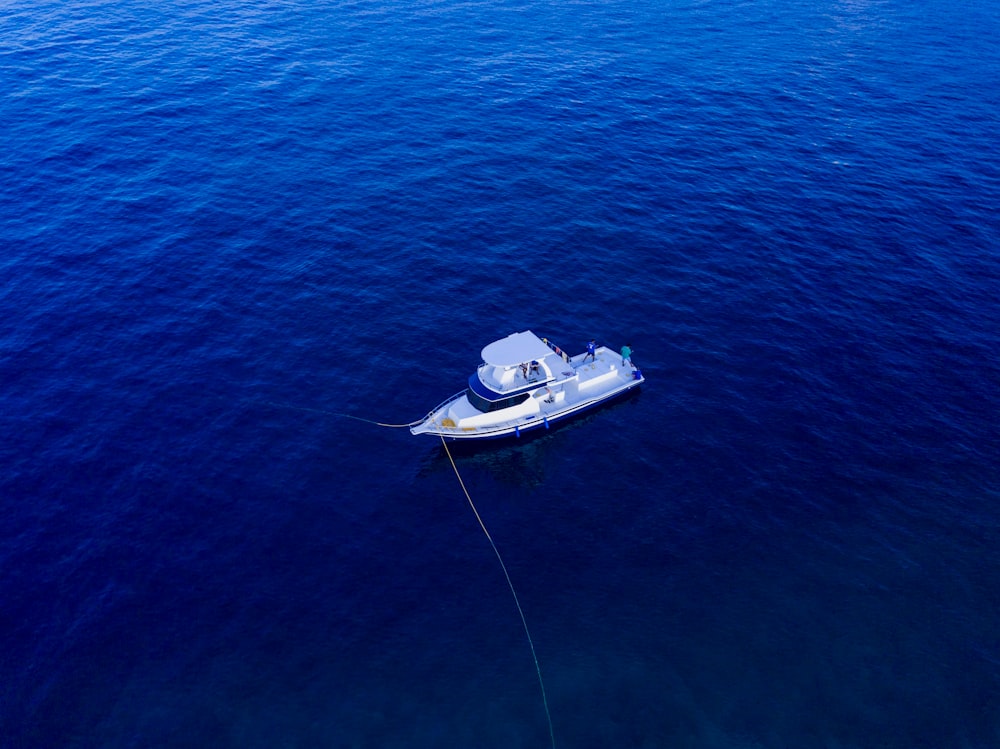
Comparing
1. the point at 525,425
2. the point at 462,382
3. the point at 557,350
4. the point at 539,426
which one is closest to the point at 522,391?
the point at 525,425

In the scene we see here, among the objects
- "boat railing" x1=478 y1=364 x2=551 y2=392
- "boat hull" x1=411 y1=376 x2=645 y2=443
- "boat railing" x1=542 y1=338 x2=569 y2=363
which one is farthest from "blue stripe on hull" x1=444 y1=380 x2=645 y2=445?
"boat railing" x1=542 y1=338 x2=569 y2=363

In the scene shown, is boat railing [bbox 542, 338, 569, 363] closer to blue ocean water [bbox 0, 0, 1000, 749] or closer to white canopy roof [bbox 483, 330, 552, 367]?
white canopy roof [bbox 483, 330, 552, 367]

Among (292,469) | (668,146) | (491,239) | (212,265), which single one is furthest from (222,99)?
(292,469)

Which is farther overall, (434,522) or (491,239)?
(491,239)

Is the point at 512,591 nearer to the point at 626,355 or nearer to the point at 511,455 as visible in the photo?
the point at 511,455

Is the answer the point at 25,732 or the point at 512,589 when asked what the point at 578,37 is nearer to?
the point at 512,589

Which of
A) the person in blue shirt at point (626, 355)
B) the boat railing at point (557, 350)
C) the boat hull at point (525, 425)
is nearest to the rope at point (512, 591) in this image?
the boat hull at point (525, 425)

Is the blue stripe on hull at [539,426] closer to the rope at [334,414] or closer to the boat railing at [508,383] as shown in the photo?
the boat railing at [508,383]
